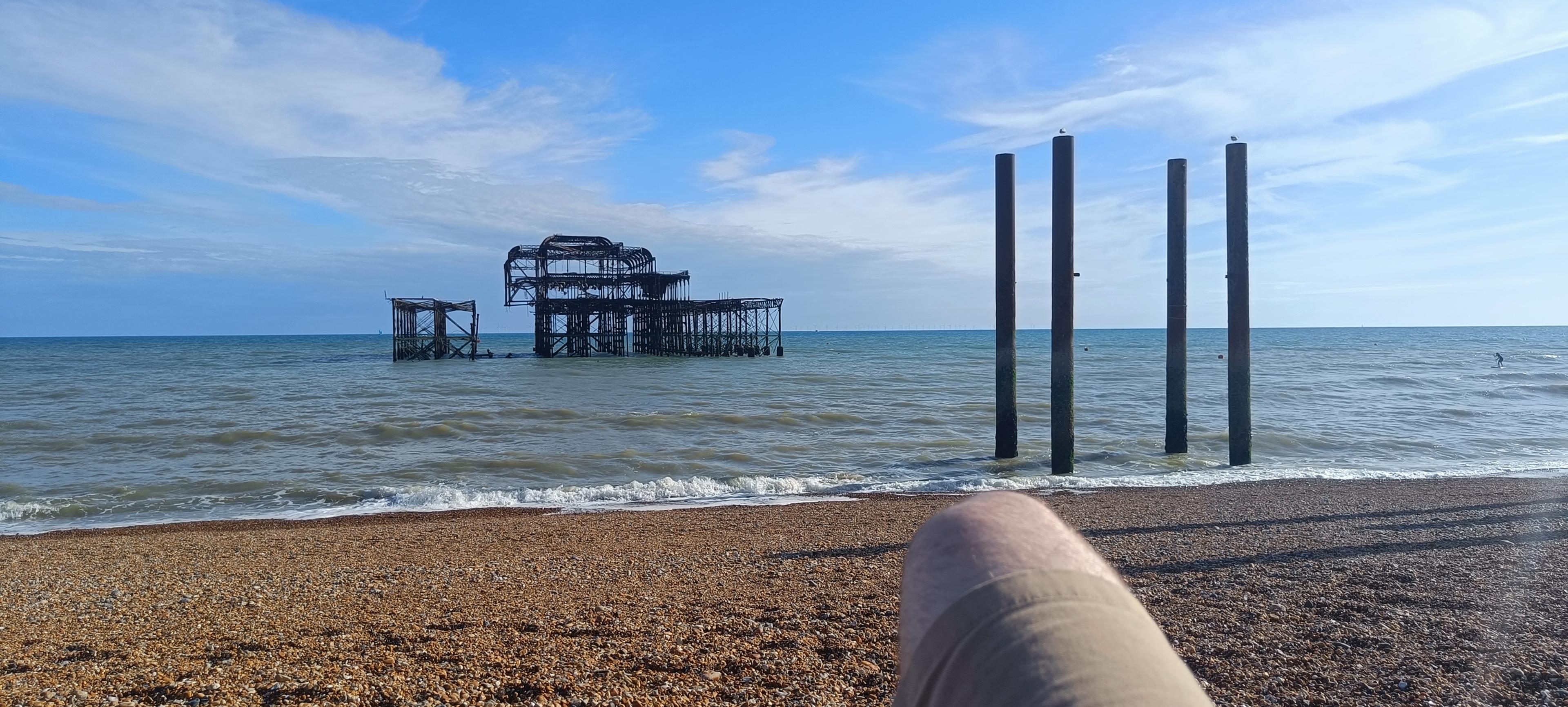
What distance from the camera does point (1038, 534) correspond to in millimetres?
969

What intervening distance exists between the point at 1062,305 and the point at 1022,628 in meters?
11.9

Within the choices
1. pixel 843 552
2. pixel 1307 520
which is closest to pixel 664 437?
pixel 843 552

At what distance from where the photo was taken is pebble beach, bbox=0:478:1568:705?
4297 millimetres

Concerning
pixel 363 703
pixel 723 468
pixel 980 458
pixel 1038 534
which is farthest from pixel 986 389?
pixel 1038 534

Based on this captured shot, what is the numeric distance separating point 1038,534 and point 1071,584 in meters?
0.12

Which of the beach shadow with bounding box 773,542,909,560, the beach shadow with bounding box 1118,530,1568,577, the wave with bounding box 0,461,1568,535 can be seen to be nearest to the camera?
the beach shadow with bounding box 1118,530,1568,577

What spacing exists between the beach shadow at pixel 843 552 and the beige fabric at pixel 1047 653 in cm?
657

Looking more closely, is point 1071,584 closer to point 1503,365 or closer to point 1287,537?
point 1287,537

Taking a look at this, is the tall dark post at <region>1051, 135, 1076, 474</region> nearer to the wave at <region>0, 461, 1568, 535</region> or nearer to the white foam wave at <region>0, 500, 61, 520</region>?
the wave at <region>0, 461, 1568, 535</region>

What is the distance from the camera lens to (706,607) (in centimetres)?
575

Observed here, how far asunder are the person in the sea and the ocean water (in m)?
11.1

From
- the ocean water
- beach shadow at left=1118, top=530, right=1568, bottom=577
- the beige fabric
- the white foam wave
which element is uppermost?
the beige fabric

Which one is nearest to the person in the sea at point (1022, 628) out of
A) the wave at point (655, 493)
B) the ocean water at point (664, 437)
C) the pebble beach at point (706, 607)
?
the pebble beach at point (706, 607)

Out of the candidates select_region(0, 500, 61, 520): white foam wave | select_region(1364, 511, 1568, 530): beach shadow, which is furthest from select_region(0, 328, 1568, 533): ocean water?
select_region(1364, 511, 1568, 530): beach shadow
